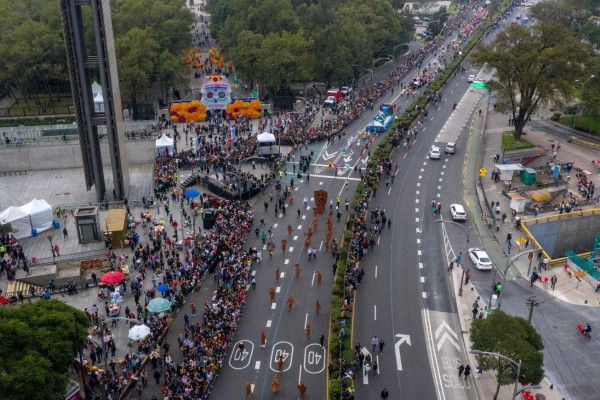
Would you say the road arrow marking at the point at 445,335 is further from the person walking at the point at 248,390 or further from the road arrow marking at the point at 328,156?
the road arrow marking at the point at 328,156

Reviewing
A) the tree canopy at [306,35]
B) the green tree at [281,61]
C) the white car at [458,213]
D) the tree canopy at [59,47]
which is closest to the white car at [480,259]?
the white car at [458,213]

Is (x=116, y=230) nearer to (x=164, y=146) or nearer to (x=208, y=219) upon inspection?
(x=208, y=219)

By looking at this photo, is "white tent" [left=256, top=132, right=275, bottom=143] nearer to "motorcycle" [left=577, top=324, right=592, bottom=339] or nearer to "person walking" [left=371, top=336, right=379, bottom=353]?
"person walking" [left=371, top=336, right=379, bottom=353]

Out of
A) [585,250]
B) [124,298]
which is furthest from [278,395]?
[585,250]

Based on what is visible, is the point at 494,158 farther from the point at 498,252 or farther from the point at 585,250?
the point at 498,252

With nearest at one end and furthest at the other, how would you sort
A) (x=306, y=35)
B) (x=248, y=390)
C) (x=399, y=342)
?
1. (x=248, y=390)
2. (x=399, y=342)
3. (x=306, y=35)

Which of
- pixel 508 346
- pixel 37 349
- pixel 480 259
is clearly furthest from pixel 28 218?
pixel 508 346

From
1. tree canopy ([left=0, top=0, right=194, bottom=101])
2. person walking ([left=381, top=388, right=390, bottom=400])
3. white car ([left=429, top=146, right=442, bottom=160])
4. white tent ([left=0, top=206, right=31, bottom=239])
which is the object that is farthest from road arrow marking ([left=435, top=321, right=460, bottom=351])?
tree canopy ([left=0, top=0, right=194, bottom=101])

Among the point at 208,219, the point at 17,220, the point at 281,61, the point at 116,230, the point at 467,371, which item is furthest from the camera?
the point at 281,61
